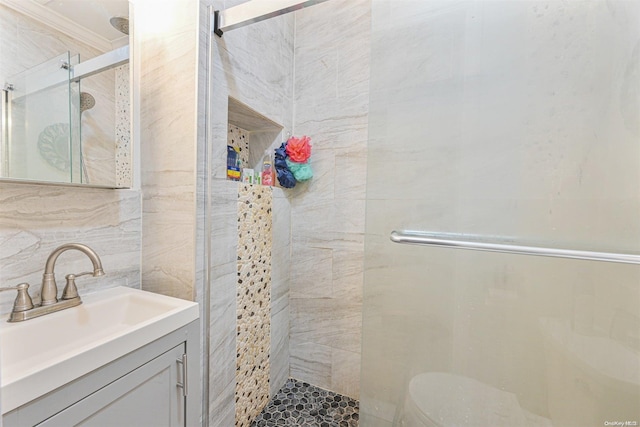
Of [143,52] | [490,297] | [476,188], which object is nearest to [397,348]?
[490,297]

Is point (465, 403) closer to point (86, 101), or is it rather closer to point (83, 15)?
point (86, 101)

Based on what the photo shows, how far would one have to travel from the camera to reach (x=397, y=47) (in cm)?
112

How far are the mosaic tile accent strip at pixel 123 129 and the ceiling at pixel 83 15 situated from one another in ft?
0.30

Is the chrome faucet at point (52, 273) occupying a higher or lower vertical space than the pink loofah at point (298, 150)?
lower

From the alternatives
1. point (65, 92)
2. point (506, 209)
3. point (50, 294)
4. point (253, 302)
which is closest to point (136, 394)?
point (50, 294)

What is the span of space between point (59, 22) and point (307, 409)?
1.93m

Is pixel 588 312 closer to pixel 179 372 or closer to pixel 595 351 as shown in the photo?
pixel 595 351

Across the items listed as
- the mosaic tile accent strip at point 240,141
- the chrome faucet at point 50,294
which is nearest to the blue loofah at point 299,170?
the mosaic tile accent strip at point 240,141

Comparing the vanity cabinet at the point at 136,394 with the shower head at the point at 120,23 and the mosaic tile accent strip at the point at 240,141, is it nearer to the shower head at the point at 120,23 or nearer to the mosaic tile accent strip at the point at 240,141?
the mosaic tile accent strip at the point at 240,141

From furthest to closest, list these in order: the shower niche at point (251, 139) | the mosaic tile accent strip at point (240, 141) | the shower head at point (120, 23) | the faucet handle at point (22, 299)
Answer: the mosaic tile accent strip at point (240, 141)
the shower niche at point (251, 139)
the shower head at point (120, 23)
the faucet handle at point (22, 299)

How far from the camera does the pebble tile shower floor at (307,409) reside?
4.44ft

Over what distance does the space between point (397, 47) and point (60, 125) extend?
126cm

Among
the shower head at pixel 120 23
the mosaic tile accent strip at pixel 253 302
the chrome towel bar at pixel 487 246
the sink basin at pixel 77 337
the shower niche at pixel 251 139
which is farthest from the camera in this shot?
the shower niche at pixel 251 139

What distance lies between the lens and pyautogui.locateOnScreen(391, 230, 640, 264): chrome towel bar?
83 cm
